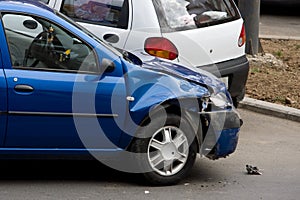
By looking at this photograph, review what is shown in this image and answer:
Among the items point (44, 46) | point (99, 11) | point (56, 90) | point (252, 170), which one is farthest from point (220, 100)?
point (99, 11)

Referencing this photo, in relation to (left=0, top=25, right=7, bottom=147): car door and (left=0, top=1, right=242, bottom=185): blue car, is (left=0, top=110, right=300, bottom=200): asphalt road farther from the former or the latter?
(left=0, top=25, right=7, bottom=147): car door

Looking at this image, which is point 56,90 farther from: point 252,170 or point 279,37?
point 279,37

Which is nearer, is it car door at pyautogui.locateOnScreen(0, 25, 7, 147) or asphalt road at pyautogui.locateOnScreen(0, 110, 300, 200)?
car door at pyautogui.locateOnScreen(0, 25, 7, 147)

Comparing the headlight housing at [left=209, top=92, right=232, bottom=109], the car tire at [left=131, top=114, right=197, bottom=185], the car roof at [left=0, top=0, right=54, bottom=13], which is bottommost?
the car tire at [left=131, top=114, right=197, bottom=185]

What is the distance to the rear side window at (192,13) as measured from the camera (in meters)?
8.48

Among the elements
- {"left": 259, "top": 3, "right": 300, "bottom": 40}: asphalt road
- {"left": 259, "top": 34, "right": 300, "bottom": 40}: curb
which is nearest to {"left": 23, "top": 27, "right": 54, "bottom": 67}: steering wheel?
{"left": 259, "top": 34, "right": 300, "bottom": 40}: curb

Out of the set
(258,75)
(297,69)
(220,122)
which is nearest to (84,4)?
(220,122)

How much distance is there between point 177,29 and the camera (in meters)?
8.51

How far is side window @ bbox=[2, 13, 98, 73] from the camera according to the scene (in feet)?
22.0

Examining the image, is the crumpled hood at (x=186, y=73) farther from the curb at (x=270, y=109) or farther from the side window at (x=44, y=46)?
the curb at (x=270, y=109)

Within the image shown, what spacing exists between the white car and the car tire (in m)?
1.48

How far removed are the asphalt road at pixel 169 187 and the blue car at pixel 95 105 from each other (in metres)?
0.21

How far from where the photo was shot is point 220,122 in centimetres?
705

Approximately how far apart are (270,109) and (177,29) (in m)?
2.21
